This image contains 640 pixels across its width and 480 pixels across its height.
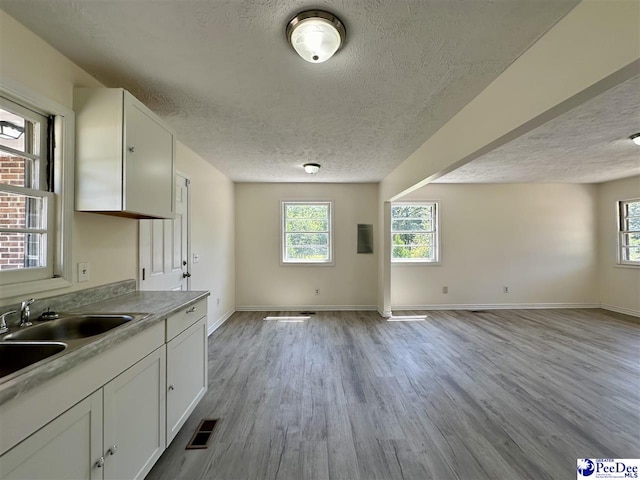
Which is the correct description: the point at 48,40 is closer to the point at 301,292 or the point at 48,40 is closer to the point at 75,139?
the point at 75,139

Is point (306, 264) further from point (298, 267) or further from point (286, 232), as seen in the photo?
point (286, 232)

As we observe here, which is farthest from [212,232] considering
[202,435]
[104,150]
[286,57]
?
[286,57]

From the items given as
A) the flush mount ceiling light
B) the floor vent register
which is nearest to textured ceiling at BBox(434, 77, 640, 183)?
the flush mount ceiling light

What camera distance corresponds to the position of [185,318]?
6.27 ft

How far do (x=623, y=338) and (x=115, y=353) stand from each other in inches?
230

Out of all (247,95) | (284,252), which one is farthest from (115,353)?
(284,252)

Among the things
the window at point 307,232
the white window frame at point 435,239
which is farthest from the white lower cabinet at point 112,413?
the white window frame at point 435,239

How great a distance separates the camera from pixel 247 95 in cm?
212

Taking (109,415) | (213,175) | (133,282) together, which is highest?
(213,175)

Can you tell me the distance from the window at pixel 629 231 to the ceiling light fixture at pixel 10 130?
8236mm

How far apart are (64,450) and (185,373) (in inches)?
36.0

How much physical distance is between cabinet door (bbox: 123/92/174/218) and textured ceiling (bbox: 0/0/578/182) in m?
0.29

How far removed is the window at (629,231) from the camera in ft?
16.6
